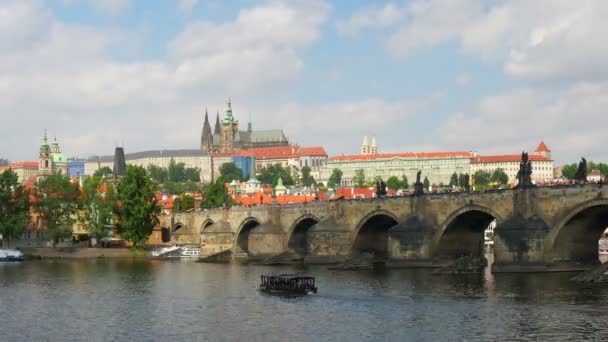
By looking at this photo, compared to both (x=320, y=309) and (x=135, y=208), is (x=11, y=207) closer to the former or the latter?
(x=135, y=208)

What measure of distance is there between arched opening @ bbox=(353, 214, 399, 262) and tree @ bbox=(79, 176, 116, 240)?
3356 centimetres

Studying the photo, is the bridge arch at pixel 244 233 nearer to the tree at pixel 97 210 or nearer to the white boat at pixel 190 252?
the white boat at pixel 190 252

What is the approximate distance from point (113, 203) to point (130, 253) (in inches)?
251

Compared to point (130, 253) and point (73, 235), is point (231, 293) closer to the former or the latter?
point (130, 253)

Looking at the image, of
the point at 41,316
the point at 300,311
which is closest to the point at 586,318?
the point at 300,311

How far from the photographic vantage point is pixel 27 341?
43438mm

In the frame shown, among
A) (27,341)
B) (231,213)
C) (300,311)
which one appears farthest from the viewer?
(231,213)

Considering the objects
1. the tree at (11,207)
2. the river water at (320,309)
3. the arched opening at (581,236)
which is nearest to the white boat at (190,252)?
the tree at (11,207)

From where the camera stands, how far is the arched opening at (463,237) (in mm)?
71250

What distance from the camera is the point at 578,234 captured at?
208 feet

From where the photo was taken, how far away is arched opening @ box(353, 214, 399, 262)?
265 ft

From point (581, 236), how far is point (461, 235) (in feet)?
36.4

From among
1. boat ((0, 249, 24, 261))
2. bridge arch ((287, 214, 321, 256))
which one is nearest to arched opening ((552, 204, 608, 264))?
bridge arch ((287, 214, 321, 256))

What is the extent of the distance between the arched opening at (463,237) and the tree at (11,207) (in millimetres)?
50314
